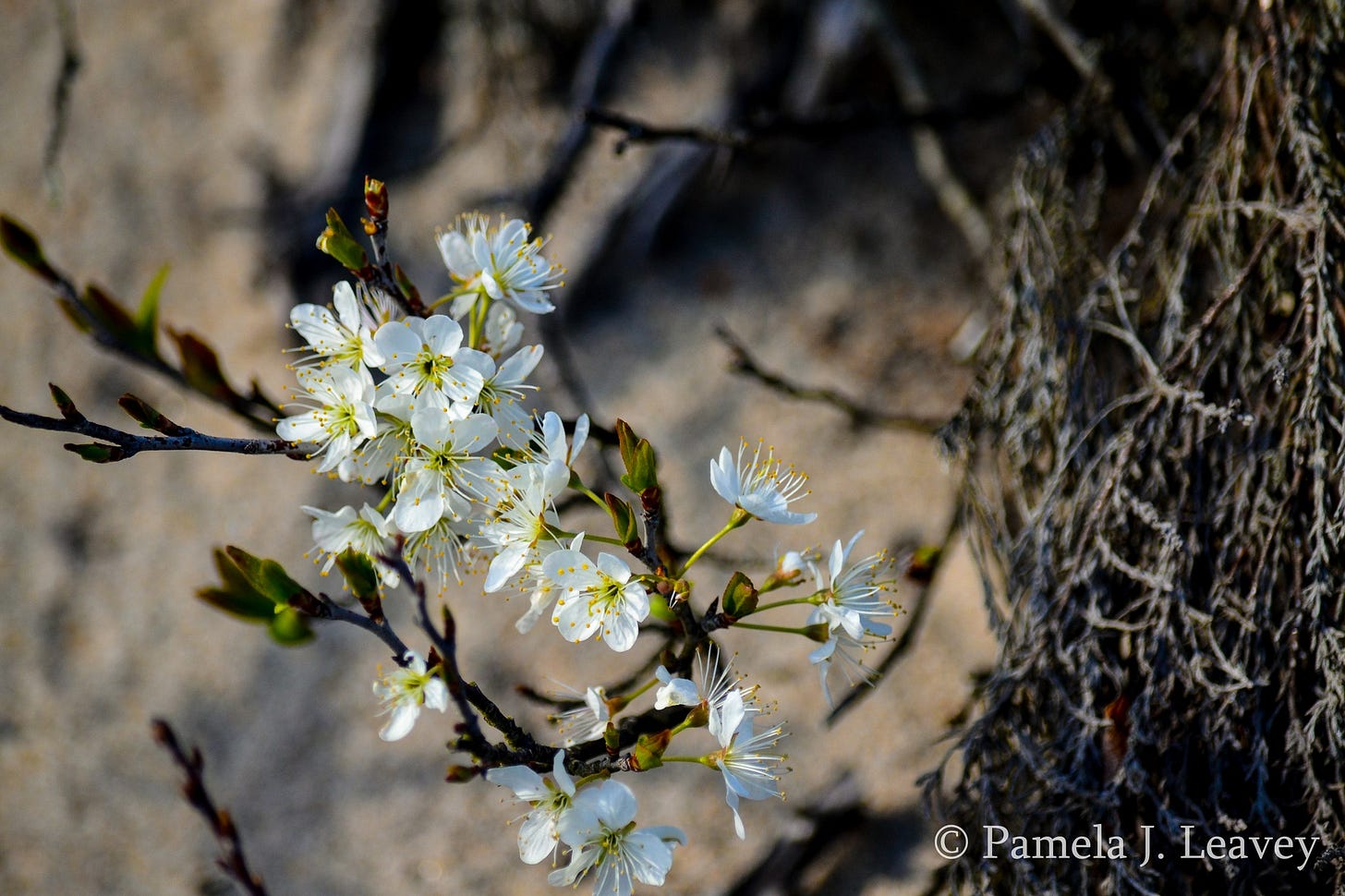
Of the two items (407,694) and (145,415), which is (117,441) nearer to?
(145,415)

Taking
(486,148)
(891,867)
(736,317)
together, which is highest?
(486,148)

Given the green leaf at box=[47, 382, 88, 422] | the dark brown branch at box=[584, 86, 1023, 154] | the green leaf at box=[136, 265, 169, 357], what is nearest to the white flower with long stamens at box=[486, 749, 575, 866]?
the green leaf at box=[47, 382, 88, 422]

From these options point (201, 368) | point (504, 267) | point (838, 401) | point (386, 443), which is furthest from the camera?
point (838, 401)

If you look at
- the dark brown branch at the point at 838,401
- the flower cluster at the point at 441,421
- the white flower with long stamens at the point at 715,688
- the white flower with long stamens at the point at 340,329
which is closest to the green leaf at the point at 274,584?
the flower cluster at the point at 441,421

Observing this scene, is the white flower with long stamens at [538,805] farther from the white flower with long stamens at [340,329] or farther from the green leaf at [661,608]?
the white flower with long stamens at [340,329]

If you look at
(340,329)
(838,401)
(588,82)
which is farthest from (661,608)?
(588,82)

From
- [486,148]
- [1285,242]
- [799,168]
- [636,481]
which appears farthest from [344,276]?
[1285,242]

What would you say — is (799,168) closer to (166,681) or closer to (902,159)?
(902,159)
